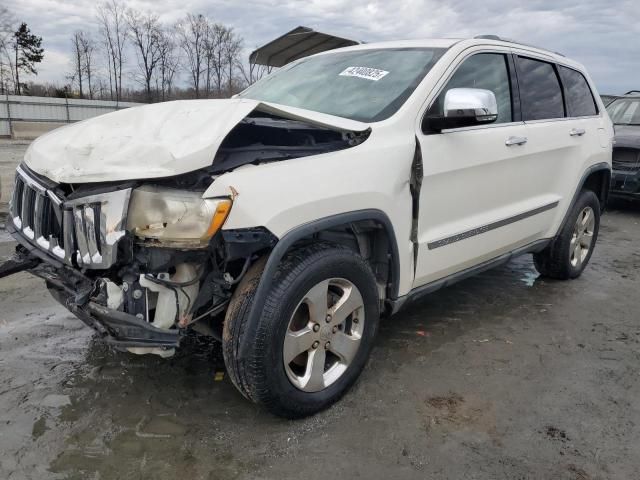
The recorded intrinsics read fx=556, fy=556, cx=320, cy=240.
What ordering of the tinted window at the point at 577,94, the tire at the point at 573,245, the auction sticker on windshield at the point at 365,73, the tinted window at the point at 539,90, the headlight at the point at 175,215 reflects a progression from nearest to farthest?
the headlight at the point at 175,215, the auction sticker on windshield at the point at 365,73, the tinted window at the point at 539,90, the tinted window at the point at 577,94, the tire at the point at 573,245

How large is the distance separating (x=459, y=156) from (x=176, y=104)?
1619 millimetres

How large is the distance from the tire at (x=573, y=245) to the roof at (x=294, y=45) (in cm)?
1025

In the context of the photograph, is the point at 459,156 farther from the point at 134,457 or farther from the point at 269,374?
the point at 134,457

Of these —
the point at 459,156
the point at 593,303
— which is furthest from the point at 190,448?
the point at 593,303

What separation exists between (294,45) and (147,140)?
14.5 meters

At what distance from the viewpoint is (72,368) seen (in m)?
3.19

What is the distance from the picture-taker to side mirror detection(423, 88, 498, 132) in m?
2.96

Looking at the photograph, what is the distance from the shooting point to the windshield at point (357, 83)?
3.15 metres

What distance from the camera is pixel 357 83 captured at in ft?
11.1

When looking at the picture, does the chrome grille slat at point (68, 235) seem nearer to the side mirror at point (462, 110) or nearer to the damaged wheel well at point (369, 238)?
the damaged wheel well at point (369, 238)

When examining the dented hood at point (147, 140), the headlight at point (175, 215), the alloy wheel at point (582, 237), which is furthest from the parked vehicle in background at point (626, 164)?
the headlight at point (175, 215)

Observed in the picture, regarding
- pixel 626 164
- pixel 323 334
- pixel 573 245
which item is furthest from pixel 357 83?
pixel 626 164

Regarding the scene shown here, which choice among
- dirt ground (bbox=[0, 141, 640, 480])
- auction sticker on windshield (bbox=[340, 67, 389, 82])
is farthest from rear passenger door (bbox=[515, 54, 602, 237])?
auction sticker on windshield (bbox=[340, 67, 389, 82])

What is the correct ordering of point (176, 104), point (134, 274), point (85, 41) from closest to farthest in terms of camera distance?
point (134, 274)
point (176, 104)
point (85, 41)
